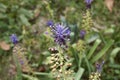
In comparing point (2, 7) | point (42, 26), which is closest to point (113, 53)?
point (42, 26)

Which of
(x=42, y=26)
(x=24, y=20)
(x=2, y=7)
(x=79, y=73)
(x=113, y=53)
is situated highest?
(x=2, y=7)

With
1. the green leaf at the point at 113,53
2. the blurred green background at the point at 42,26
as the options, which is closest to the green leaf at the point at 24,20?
the blurred green background at the point at 42,26

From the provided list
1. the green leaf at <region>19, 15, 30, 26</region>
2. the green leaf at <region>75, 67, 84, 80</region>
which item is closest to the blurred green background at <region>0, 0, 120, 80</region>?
the green leaf at <region>19, 15, 30, 26</region>

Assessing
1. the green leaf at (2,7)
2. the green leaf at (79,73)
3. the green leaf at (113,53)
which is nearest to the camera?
the green leaf at (79,73)

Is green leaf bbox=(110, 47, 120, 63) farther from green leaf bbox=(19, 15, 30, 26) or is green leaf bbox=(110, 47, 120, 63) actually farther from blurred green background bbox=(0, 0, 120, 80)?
green leaf bbox=(19, 15, 30, 26)

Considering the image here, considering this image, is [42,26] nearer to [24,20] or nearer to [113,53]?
[24,20]

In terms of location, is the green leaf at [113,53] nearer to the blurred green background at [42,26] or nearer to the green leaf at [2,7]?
the blurred green background at [42,26]

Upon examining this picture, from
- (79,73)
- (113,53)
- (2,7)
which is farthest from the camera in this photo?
(2,7)

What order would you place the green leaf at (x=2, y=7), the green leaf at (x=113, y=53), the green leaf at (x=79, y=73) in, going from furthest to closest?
the green leaf at (x=2, y=7)
the green leaf at (x=113, y=53)
the green leaf at (x=79, y=73)

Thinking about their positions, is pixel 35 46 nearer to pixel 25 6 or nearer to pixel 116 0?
pixel 25 6

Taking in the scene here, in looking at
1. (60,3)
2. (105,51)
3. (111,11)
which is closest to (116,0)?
(111,11)

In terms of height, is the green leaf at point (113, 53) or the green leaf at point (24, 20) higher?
the green leaf at point (24, 20)

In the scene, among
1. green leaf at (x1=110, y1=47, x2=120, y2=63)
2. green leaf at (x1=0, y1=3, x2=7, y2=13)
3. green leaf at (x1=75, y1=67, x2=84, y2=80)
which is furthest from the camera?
green leaf at (x1=0, y1=3, x2=7, y2=13)
